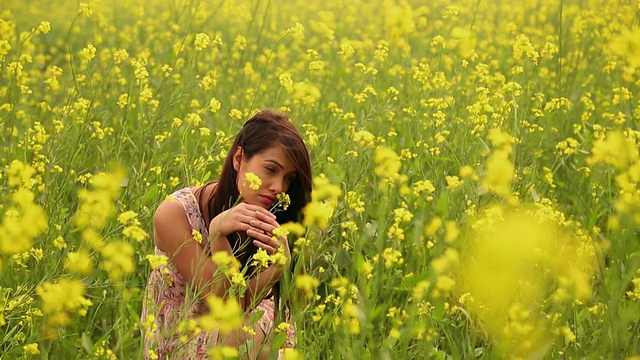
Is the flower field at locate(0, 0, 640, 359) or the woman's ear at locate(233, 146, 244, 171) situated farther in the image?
the woman's ear at locate(233, 146, 244, 171)

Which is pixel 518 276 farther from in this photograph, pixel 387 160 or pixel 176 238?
pixel 176 238

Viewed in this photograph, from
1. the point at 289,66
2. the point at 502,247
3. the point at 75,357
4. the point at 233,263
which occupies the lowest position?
the point at 289,66

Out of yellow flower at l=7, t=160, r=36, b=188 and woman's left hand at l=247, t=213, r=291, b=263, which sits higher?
woman's left hand at l=247, t=213, r=291, b=263

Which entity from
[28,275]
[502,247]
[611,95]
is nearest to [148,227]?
[28,275]

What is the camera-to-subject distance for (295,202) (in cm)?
230

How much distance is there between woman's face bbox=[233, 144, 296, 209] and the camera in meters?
2.12

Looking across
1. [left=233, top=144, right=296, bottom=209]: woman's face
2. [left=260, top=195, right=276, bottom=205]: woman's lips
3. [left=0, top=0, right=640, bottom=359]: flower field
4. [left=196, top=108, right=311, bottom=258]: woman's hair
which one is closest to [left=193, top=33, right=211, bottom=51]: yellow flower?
[left=0, top=0, right=640, bottom=359]: flower field

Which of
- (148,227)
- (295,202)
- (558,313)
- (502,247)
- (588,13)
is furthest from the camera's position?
(588,13)

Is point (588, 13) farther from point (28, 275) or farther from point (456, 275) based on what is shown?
point (28, 275)

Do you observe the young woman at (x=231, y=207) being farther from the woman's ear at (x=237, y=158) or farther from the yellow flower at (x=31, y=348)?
the yellow flower at (x=31, y=348)

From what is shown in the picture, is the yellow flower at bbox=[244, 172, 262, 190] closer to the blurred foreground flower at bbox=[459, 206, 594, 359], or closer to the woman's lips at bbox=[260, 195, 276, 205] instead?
the woman's lips at bbox=[260, 195, 276, 205]

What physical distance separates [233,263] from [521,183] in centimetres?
112

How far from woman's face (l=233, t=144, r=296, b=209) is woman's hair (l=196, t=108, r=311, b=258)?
0.01 meters

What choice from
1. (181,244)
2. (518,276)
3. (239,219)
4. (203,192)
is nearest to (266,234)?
(239,219)
